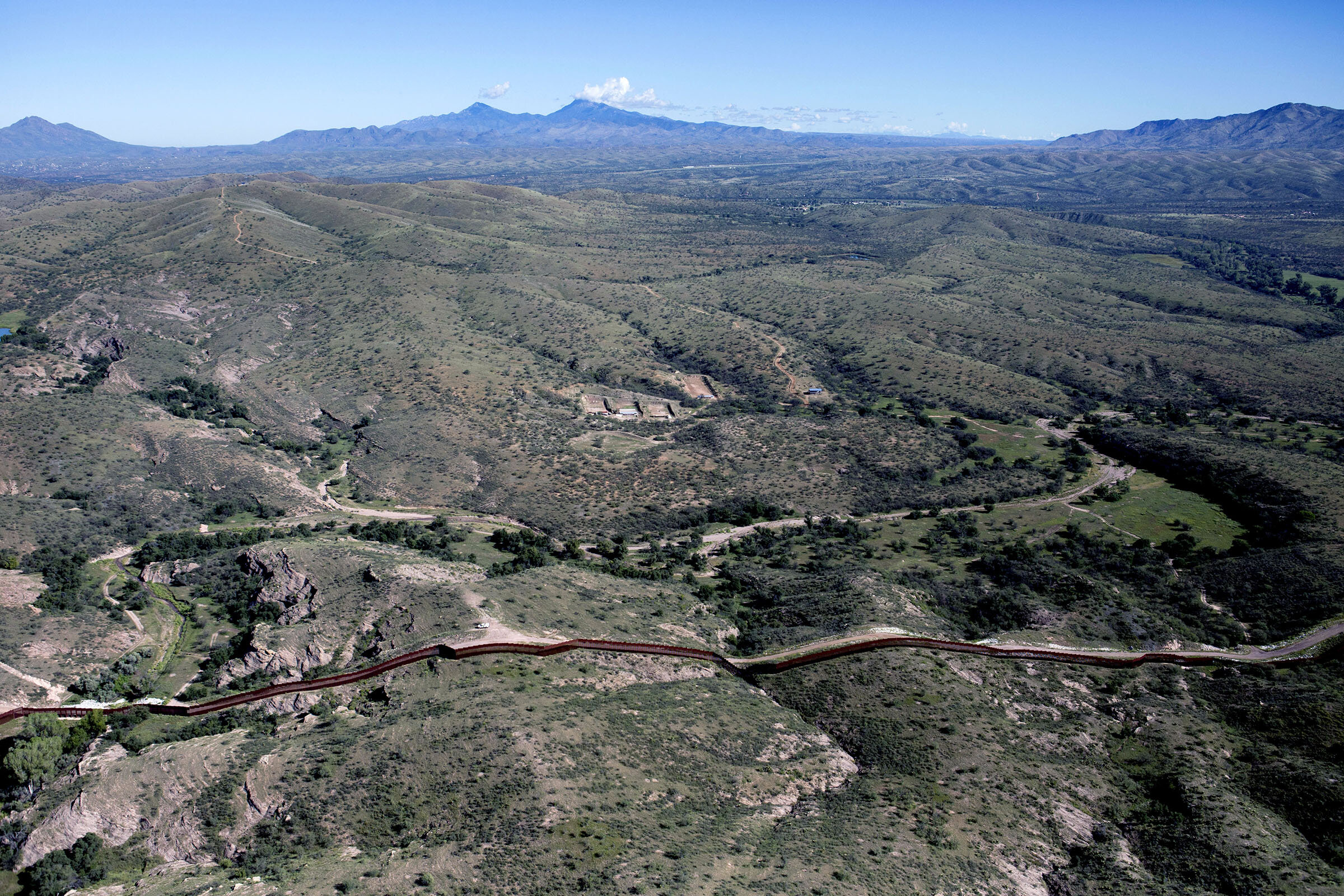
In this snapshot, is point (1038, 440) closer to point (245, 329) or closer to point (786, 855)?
point (786, 855)

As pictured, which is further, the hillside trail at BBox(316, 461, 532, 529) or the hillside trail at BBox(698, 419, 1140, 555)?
the hillside trail at BBox(316, 461, 532, 529)

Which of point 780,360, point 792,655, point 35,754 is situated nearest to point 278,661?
point 35,754

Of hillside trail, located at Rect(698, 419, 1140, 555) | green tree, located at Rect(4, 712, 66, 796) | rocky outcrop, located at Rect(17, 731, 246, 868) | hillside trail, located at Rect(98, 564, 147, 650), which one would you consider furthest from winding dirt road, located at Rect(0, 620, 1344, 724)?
hillside trail, located at Rect(698, 419, 1140, 555)

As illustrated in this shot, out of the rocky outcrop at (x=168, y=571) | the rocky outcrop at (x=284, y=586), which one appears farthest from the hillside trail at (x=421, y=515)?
the rocky outcrop at (x=284, y=586)

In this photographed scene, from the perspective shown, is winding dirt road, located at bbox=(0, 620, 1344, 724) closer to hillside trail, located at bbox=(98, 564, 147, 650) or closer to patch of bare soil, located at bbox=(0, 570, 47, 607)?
hillside trail, located at bbox=(98, 564, 147, 650)

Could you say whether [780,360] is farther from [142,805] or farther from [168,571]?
[142,805]

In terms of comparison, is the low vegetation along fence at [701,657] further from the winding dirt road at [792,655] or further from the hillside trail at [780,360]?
Result: the hillside trail at [780,360]

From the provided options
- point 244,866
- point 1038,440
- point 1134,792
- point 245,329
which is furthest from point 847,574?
point 245,329

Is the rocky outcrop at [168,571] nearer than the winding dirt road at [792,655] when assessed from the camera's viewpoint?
No
